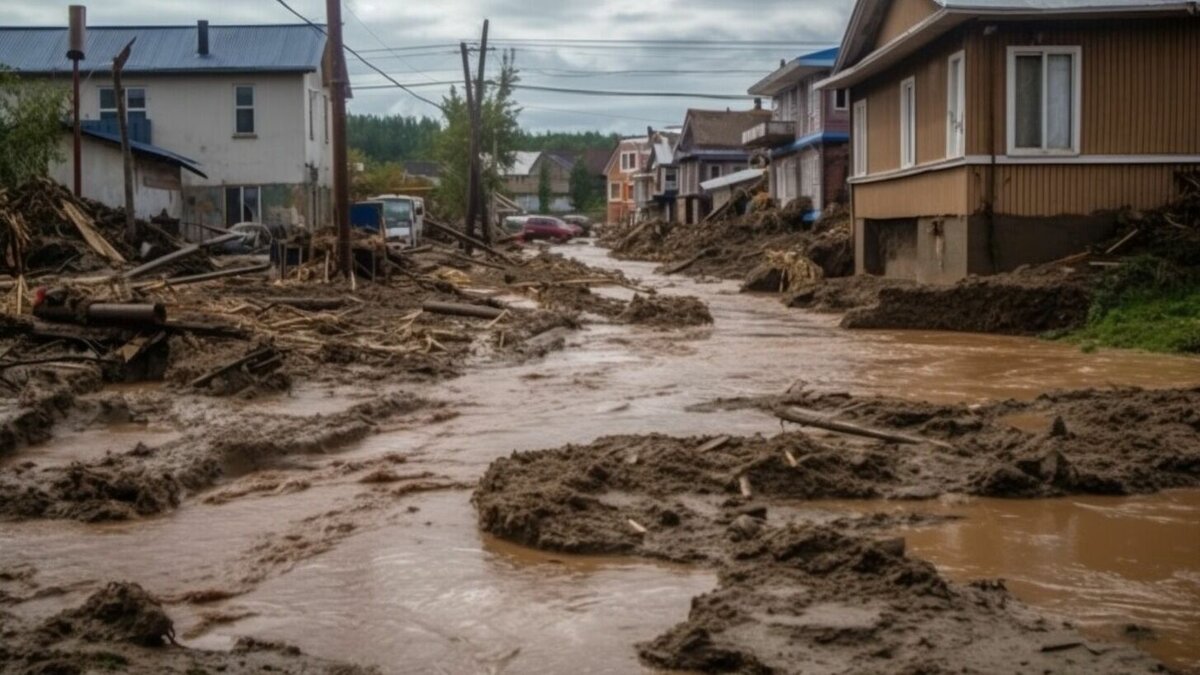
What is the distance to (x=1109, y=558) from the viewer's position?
23.1 ft

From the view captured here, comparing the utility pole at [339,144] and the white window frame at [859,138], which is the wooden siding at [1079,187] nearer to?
the white window frame at [859,138]

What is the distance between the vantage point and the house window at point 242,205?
146ft

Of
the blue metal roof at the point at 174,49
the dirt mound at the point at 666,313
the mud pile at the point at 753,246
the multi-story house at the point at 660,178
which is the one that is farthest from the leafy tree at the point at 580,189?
the dirt mound at the point at 666,313

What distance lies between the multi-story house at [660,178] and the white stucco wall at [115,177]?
4974 cm

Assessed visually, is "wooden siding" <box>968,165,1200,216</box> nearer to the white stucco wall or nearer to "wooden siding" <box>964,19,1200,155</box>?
"wooden siding" <box>964,19,1200,155</box>

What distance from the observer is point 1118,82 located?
21.2 meters

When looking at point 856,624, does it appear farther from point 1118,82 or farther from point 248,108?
point 248,108

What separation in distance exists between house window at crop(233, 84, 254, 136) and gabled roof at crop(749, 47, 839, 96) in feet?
62.8

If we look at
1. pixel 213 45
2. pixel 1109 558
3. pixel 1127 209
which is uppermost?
pixel 213 45

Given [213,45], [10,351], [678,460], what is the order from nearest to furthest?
[678,460] → [10,351] → [213,45]

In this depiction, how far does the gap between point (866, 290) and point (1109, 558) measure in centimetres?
1894

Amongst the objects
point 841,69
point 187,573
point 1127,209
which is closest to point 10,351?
point 187,573

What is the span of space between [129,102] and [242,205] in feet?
16.1

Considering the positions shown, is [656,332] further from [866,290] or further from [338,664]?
[338,664]
